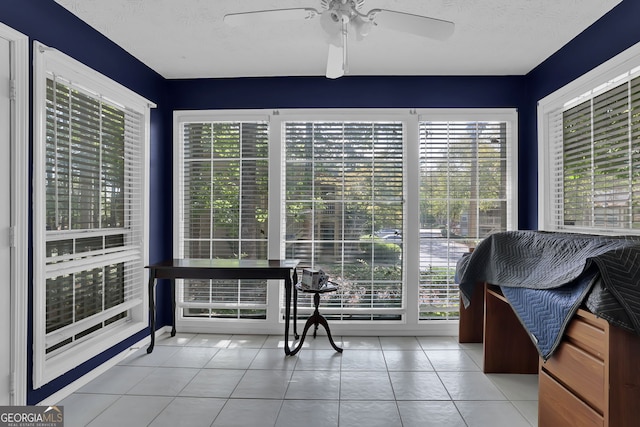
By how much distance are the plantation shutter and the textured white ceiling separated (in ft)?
1.93

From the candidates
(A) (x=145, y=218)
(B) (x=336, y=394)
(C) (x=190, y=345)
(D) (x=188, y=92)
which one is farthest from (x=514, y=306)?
(D) (x=188, y=92)

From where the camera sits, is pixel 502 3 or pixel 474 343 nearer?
pixel 502 3

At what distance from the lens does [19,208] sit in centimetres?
221

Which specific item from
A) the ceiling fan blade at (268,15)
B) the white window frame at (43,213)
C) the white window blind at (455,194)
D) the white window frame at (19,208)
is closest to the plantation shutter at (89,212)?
the white window frame at (43,213)

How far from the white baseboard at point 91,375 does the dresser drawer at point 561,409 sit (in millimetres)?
2914

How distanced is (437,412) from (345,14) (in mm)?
A: 2331

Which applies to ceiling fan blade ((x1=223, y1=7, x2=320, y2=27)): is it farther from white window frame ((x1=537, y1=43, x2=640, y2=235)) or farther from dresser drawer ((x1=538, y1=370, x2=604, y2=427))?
dresser drawer ((x1=538, y1=370, x2=604, y2=427))

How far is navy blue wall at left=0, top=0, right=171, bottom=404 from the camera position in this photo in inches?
90.4

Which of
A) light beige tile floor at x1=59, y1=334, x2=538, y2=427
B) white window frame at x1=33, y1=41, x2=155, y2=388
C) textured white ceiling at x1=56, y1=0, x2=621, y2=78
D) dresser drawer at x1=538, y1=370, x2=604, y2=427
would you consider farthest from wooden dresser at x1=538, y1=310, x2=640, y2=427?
white window frame at x1=33, y1=41, x2=155, y2=388

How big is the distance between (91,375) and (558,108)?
423cm

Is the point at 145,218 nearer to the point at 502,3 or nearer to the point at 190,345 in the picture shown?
the point at 190,345

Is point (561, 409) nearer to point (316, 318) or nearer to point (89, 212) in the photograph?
point (316, 318)

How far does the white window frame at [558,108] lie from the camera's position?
247 cm

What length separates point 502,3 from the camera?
2.48 metres
